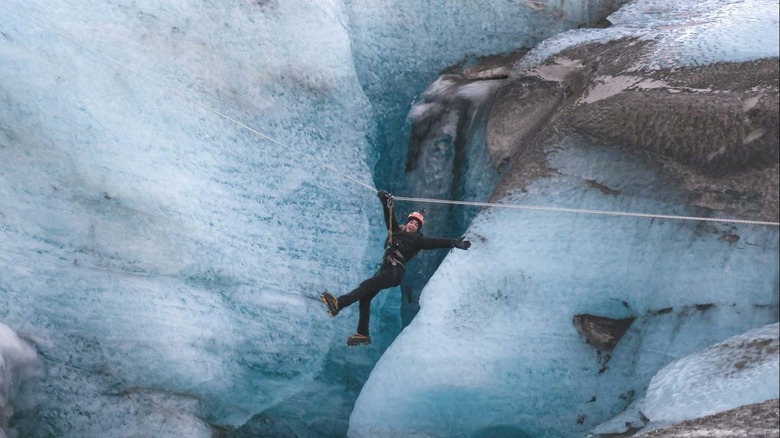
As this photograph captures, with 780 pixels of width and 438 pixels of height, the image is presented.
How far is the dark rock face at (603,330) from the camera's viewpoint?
25.6 feet

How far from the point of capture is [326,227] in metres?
9.02

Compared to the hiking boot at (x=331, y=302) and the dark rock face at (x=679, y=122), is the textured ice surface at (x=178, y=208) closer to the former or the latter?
the hiking boot at (x=331, y=302)

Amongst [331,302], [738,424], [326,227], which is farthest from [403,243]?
[738,424]

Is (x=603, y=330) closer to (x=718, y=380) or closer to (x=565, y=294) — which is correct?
(x=565, y=294)

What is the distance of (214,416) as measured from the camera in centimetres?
891

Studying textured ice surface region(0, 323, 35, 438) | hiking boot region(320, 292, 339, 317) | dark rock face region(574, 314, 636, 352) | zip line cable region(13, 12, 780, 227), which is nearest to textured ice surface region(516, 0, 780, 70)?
zip line cable region(13, 12, 780, 227)

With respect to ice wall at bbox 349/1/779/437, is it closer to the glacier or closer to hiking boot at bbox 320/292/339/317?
the glacier

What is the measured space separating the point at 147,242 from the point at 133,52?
5.44 feet

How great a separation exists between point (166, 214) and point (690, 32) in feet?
15.2

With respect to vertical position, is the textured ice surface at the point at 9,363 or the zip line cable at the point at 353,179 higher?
the zip line cable at the point at 353,179

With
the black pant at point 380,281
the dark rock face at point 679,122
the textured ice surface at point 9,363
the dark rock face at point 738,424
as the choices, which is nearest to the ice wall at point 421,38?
the dark rock face at point 679,122

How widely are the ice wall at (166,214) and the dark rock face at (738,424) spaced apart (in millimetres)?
3734

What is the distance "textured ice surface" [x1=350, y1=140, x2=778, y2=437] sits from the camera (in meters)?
7.56

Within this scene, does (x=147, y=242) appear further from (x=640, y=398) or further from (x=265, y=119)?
(x=640, y=398)
